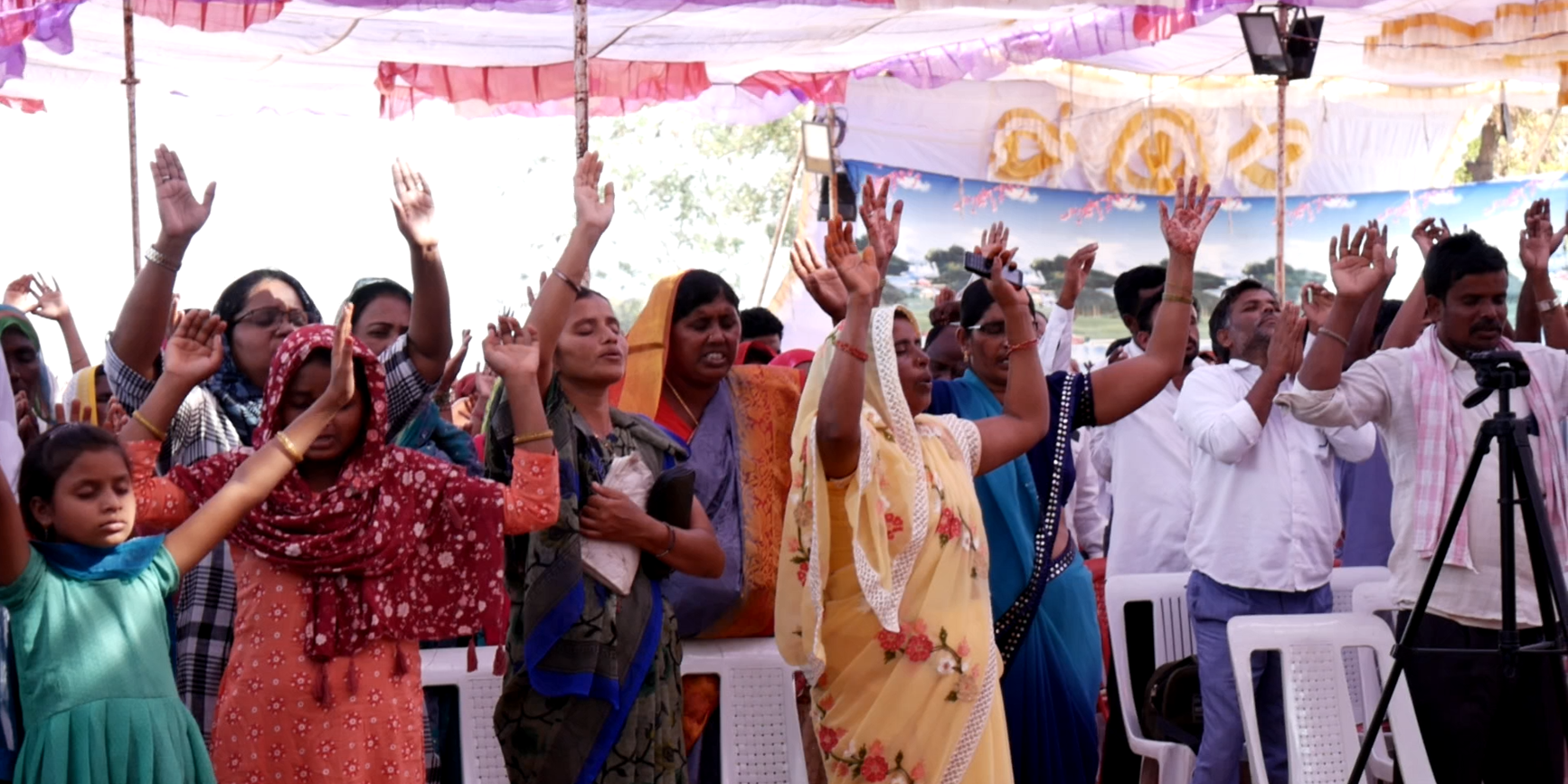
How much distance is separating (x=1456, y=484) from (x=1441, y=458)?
8 cm

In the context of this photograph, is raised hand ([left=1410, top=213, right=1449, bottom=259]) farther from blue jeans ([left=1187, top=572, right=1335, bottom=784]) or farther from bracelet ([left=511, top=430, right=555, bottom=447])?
bracelet ([left=511, top=430, right=555, bottom=447])

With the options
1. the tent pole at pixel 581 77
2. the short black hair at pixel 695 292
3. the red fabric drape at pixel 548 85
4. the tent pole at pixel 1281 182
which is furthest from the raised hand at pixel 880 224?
the red fabric drape at pixel 548 85

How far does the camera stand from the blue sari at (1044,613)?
4.19m

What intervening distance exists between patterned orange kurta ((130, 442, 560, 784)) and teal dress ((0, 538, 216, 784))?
0.21 m

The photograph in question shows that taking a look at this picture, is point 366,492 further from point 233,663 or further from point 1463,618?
point 1463,618

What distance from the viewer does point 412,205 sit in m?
3.53

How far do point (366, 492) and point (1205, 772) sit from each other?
115 inches

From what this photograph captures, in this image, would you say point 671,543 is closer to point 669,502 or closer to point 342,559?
point 669,502

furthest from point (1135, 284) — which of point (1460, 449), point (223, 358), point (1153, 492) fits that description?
point (223, 358)

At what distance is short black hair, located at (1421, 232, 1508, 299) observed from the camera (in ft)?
15.2

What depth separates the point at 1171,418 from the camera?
6.07 metres

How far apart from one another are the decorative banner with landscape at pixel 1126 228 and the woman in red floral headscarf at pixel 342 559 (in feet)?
33.2

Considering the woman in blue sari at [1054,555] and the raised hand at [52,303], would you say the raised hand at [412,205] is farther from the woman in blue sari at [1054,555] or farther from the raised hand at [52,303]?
the raised hand at [52,303]

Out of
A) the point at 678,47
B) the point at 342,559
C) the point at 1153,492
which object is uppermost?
the point at 678,47
